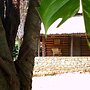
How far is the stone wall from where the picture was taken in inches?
620

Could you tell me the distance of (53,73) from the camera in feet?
50.8

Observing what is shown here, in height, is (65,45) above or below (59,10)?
above

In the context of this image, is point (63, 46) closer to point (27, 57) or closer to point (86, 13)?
point (27, 57)

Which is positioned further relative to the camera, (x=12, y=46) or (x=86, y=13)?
(x=12, y=46)

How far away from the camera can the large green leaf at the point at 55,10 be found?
0.42m

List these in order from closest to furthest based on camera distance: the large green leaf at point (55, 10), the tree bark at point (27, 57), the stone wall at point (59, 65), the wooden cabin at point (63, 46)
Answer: the large green leaf at point (55, 10) → the tree bark at point (27, 57) → the stone wall at point (59, 65) → the wooden cabin at point (63, 46)

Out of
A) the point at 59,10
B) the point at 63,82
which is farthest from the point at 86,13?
the point at 63,82

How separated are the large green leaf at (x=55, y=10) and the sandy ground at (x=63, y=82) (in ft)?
36.2

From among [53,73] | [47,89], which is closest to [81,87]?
[47,89]

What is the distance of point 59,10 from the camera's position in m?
0.42

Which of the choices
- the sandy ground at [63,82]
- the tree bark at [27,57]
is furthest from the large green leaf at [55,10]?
the sandy ground at [63,82]

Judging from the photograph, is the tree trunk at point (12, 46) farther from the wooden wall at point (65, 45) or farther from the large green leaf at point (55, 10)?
the wooden wall at point (65, 45)

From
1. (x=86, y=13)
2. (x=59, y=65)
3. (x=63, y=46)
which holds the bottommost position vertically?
(x=59, y=65)

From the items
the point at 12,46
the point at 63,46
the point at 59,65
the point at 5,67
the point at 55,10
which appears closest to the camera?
the point at 55,10
